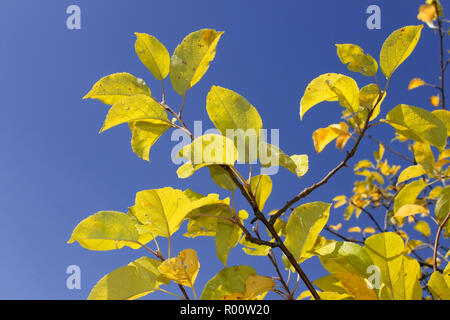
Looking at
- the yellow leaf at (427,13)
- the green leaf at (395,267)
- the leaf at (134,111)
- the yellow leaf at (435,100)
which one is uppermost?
the yellow leaf at (427,13)

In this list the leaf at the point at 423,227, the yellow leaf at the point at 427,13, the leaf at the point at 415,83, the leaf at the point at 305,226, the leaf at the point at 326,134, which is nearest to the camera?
the leaf at the point at 305,226

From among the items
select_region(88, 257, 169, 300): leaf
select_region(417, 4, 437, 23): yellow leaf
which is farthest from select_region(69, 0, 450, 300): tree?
select_region(417, 4, 437, 23): yellow leaf

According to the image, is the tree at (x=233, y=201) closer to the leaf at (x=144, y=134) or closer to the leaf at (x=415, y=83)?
the leaf at (x=144, y=134)

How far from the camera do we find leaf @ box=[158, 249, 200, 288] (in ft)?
1.88

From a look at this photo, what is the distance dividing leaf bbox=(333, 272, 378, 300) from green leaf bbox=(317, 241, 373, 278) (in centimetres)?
2

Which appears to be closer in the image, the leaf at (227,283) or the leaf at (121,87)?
the leaf at (227,283)

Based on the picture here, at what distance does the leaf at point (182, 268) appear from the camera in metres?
0.57

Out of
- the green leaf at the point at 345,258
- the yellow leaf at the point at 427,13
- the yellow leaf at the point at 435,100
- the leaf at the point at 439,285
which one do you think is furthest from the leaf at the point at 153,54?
the yellow leaf at the point at 435,100

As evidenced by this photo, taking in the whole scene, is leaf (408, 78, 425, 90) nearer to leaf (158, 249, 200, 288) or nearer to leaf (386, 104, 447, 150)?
leaf (386, 104, 447, 150)

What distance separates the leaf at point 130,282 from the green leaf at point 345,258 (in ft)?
0.95

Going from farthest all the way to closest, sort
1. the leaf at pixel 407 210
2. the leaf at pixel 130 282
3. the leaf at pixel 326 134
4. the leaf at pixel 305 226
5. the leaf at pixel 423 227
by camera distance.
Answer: the leaf at pixel 423 227 < the leaf at pixel 407 210 < the leaf at pixel 326 134 < the leaf at pixel 305 226 < the leaf at pixel 130 282

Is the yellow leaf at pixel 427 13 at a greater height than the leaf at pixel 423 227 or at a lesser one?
greater
